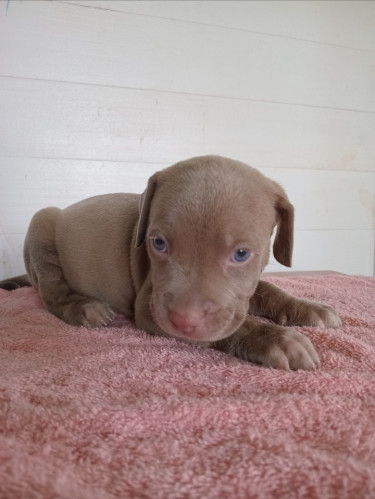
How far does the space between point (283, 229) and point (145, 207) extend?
0.72 metres

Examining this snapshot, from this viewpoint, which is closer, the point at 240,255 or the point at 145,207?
the point at 240,255

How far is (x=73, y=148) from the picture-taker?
422 cm

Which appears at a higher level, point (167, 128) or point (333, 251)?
point (167, 128)

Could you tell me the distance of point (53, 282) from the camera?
3.00 metres

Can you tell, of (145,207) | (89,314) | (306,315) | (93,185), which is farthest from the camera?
(93,185)

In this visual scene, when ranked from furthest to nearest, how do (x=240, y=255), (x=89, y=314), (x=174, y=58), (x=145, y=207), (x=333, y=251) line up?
(x=333, y=251) → (x=174, y=58) → (x=89, y=314) → (x=145, y=207) → (x=240, y=255)

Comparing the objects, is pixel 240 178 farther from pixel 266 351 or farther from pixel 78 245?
pixel 78 245

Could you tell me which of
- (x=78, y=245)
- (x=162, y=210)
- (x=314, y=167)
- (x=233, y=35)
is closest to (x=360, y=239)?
(x=314, y=167)

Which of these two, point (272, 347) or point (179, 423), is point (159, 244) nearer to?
point (272, 347)

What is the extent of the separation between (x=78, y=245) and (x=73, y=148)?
1651mm

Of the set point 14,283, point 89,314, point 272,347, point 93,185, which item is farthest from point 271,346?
point 93,185

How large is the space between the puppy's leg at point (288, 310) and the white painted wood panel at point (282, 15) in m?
3.18

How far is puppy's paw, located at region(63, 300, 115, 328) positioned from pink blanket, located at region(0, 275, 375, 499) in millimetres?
421

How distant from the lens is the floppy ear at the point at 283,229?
218cm
